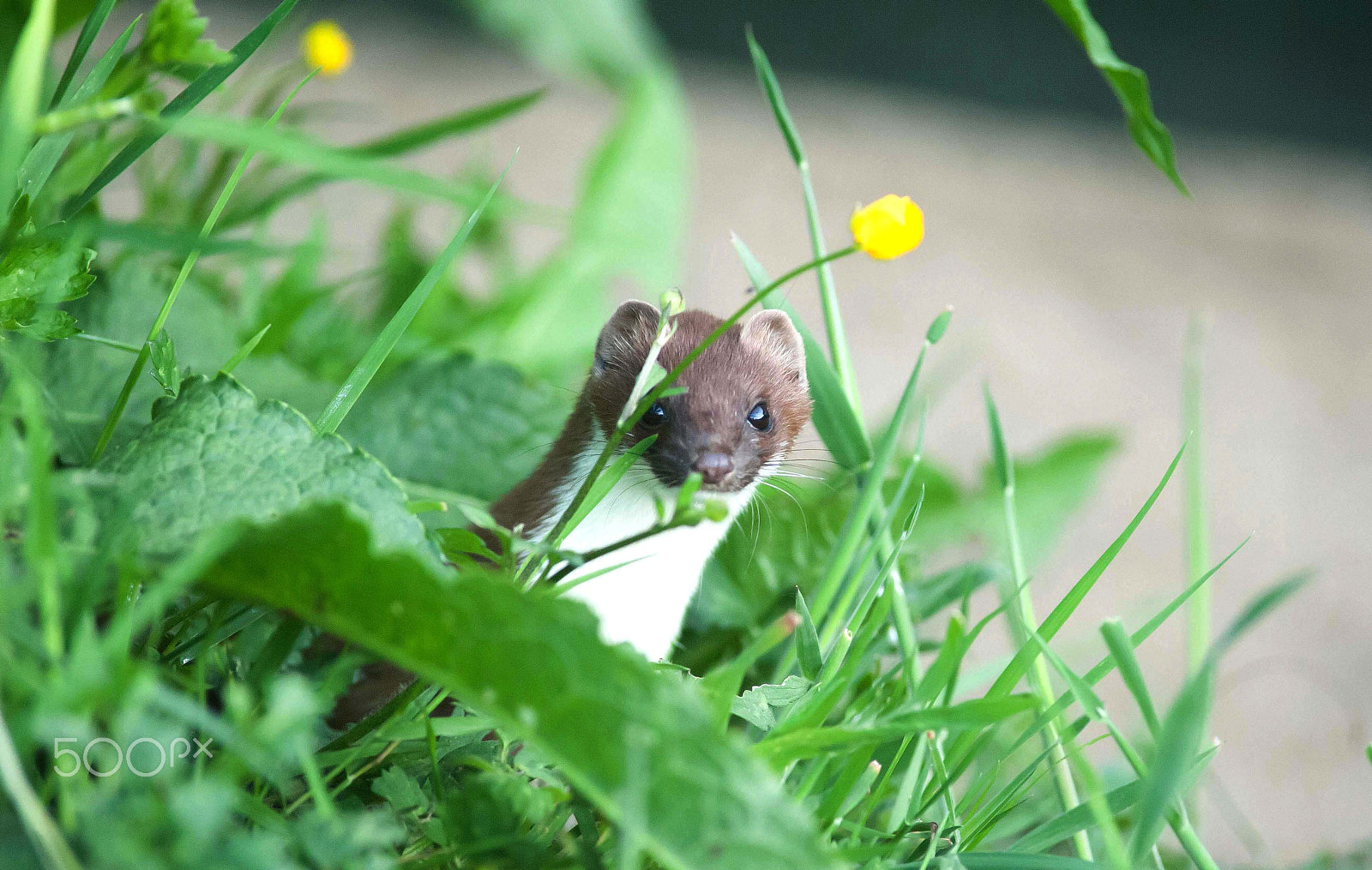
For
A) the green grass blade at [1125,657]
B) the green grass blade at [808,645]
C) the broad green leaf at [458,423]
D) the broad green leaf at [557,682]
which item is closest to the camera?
the broad green leaf at [557,682]

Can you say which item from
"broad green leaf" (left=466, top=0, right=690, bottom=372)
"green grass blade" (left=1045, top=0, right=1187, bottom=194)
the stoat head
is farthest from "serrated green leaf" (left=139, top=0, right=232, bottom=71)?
"broad green leaf" (left=466, top=0, right=690, bottom=372)

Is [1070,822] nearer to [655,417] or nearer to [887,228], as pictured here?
[887,228]

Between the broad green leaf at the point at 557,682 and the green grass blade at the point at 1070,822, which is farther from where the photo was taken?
the green grass blade at the point at 1070,822

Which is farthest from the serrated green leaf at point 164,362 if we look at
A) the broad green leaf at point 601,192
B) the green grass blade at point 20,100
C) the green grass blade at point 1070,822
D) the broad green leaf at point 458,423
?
the broad green leaf at point 601,192

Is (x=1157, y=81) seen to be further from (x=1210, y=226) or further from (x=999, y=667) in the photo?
(x=999, y=667)

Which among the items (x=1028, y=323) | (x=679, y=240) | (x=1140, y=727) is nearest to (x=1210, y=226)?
(x=1028, y=323)

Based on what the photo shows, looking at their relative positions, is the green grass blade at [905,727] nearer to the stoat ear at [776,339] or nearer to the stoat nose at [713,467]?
the stoat nose at [713,467]

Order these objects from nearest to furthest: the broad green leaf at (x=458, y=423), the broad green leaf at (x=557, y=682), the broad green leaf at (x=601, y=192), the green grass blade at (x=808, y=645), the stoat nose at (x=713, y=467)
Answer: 1. the broad green leaf at (x=557, y=682)
2. the green grass blade at (x=808, y=645)
3. the stoat nose at (x=713, y=467)
4. the broad green leaf at (x=458, y=423)
5. the broad green leaf at (x=601, y=192)
